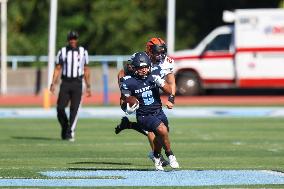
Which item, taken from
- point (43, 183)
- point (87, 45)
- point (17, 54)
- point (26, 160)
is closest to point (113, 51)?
point (87, 45)

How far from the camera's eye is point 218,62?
3459 centimetres

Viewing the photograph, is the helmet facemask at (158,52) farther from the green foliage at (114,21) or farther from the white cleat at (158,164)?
the green foliage at (114,21)

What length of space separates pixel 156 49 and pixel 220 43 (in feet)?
67.4

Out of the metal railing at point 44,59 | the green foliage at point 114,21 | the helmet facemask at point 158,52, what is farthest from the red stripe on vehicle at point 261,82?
the helmet facemask at point 158,52

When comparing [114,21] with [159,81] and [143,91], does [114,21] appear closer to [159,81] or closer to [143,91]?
→ [143,91]

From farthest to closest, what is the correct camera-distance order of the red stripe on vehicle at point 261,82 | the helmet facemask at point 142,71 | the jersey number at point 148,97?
the red stripe on vehicle at point 261,82 < the jersey number at point 148,97 < the helmet facemask at point 142,71

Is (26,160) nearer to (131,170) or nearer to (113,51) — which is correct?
(131,170)

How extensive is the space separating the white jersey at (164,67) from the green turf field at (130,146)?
1.26 m

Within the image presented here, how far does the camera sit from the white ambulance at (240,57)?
112 ft

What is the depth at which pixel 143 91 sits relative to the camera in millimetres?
14125

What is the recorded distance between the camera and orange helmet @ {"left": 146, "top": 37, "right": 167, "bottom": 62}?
14245 mm

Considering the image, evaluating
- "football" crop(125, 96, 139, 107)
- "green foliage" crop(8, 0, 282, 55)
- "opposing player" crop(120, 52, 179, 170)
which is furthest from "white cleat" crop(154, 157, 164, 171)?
"green foliage" crop(8, 0, 282, 55)

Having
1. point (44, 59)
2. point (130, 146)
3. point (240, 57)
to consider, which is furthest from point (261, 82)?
point (130, 146)

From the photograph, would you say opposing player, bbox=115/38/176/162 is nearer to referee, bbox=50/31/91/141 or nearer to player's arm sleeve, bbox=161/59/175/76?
player's arm sleeve, bbox=161/59/175/76
